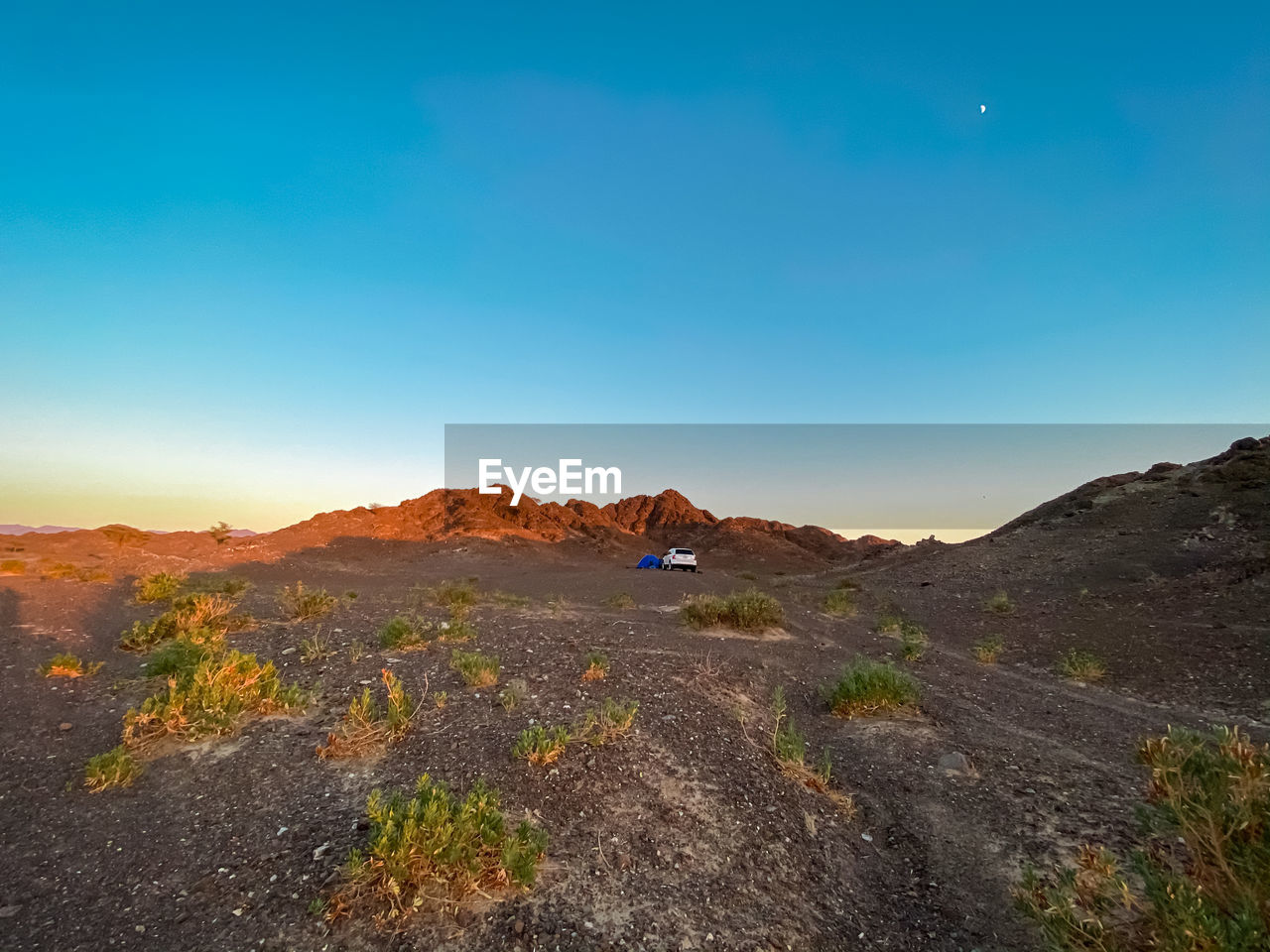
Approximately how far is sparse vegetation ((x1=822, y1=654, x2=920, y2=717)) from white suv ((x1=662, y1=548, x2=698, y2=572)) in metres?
32.9

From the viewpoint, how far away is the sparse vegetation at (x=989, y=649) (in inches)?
544

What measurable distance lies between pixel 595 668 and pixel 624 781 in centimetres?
294

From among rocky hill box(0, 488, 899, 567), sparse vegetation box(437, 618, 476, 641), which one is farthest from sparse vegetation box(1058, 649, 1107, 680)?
rocky hill box(0, 488, 899, 567)

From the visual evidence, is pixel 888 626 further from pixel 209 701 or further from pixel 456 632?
pixel 209 701

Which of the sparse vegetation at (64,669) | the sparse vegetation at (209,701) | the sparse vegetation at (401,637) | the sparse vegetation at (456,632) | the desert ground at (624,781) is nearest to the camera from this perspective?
the desert ground at (624,781)

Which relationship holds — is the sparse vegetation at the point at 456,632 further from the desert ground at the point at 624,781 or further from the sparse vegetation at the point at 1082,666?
the sparse vegetation at the point at 1082,666

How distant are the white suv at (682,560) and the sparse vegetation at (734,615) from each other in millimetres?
26575

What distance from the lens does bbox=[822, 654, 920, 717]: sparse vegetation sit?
8656mm

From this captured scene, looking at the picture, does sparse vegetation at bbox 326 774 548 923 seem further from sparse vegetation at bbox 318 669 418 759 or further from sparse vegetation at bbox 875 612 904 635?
sparse vegetation at bbox 875 612 904 635

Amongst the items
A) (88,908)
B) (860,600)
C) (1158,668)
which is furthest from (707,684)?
(860,600)

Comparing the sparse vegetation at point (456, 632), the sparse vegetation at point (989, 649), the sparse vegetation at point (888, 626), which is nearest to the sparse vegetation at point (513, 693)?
the sparse vegetation at point (456, 632)

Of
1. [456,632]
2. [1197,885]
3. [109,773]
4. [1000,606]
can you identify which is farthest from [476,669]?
[1000,606]

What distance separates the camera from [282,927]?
12.1ft

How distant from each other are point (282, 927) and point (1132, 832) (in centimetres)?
661
